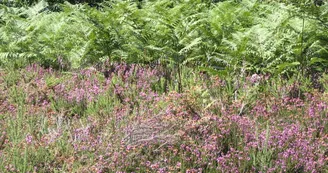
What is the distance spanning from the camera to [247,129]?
400 centimetres

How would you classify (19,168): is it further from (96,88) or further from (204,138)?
(96,88)

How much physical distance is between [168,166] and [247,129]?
892 millimetres

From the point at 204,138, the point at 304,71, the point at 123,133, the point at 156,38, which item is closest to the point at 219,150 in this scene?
the point at 204,138

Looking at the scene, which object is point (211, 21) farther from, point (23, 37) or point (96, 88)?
point (23, 37)

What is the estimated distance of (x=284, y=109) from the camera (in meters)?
4.67

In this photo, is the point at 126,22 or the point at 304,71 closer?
the point at 304,71

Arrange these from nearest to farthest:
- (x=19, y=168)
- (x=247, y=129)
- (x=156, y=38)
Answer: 1. (x=19, y=168)
2. (x=247, y=129)
3. (x=156, y=38)

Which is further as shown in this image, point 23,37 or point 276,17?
point 23,37

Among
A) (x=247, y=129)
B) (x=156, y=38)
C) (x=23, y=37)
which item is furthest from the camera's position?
(x=23, y=37)

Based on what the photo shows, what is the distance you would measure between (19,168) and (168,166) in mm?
1072

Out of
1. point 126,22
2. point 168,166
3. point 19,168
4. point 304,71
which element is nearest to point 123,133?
point 168,166

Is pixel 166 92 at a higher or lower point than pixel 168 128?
lower

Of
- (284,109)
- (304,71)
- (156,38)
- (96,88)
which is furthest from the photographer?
(156,38)

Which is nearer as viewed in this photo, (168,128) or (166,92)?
(168,128)
